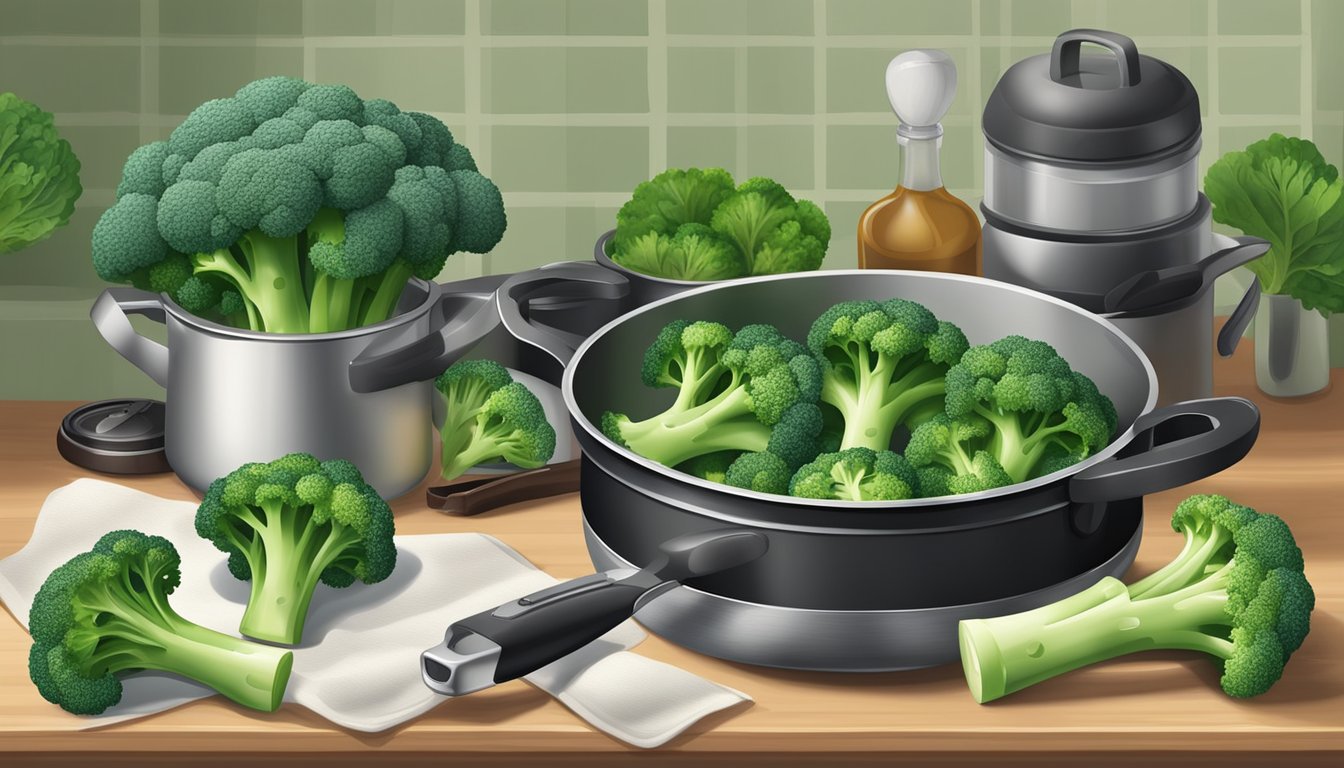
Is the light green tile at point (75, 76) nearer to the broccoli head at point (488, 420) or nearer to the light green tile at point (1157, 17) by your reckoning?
the broccoli head at point (488, 420)

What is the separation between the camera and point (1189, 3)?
2.02 meters

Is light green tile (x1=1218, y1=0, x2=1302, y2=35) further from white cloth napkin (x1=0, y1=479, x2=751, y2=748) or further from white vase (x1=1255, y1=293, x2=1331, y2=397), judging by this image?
white cloth napkin (x1=0, y1=479, x2=751, y2=748)

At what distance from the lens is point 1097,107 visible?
1.62 meters

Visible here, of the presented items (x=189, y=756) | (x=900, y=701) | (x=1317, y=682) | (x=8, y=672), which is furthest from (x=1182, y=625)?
(x=8, y=672)

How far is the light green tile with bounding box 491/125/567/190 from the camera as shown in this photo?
2.06 m

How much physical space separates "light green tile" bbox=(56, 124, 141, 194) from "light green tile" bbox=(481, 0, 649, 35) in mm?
415

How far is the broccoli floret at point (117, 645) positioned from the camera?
1300 mm

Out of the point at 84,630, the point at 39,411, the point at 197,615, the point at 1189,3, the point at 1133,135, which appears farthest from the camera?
the point at 1189,3

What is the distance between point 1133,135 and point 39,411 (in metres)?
1.09

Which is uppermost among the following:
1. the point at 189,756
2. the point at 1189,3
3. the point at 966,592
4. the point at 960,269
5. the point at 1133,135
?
the point at 1189,3

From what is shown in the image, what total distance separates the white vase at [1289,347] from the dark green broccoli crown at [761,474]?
670 mm

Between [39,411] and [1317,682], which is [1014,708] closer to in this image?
[1317,682]

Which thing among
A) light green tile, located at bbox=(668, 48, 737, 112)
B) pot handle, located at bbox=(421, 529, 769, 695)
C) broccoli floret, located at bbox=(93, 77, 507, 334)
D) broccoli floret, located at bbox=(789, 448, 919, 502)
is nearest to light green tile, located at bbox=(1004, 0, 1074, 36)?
light green tile, located at bbox=(668, 48, 737, 112)

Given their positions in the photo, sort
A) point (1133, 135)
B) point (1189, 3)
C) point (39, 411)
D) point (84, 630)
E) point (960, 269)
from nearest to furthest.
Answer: point (84, 630) < point (1133, 135) < point (960, 269) < point (39, 411) < point (1189, 3)
